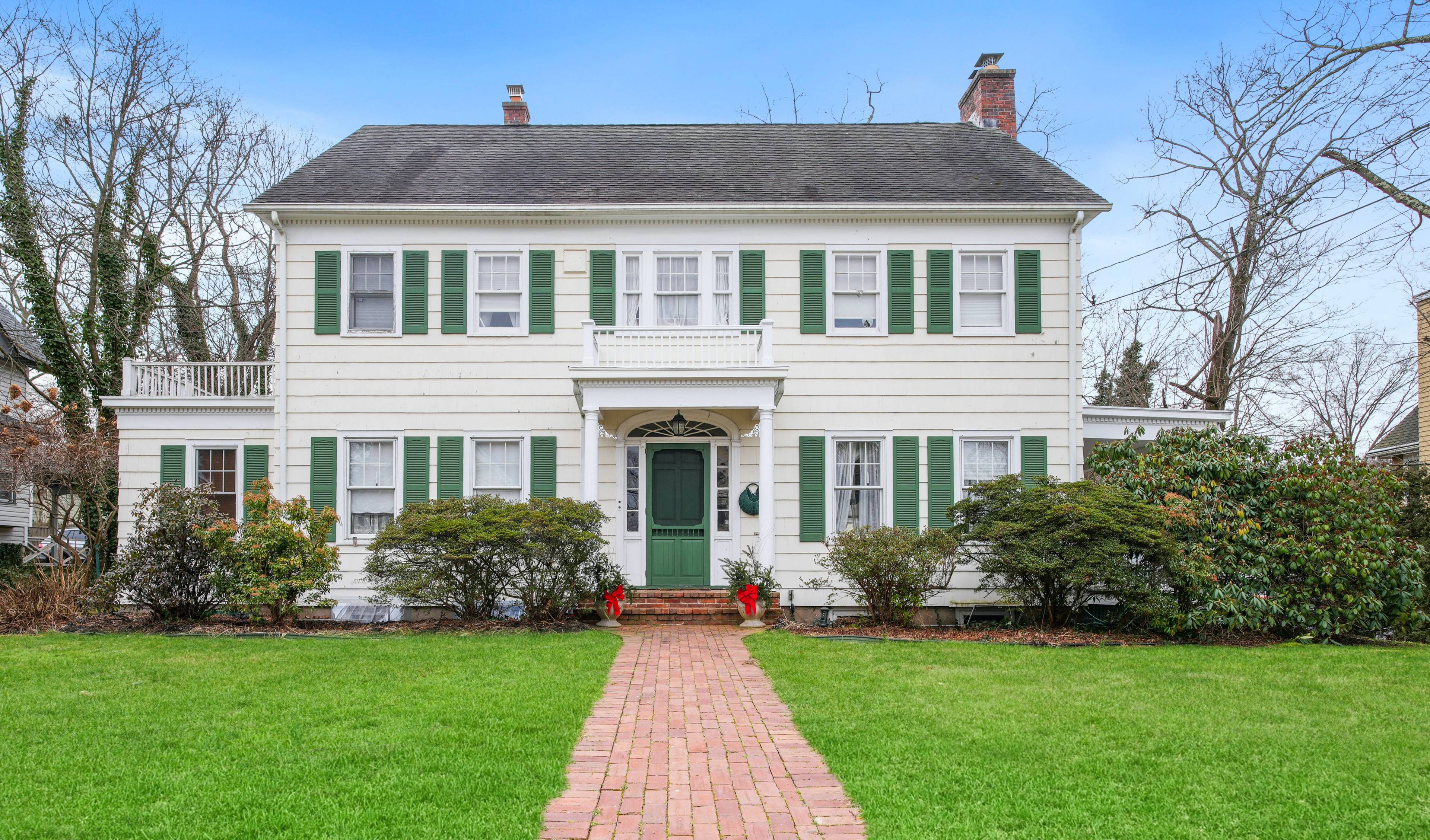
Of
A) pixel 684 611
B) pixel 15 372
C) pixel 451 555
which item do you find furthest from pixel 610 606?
pixel 15 372

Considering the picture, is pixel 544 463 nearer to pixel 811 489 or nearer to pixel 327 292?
pixel 811 489

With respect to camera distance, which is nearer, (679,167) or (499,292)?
(499,292)

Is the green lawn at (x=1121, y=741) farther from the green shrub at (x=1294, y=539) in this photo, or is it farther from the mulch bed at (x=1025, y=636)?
the green shrub at (x=1294, y=539)

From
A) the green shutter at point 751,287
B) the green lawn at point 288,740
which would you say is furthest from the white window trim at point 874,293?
the green lawn at point 288,740

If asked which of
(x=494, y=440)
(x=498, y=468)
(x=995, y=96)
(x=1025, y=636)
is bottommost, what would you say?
(x=1025, y=636)

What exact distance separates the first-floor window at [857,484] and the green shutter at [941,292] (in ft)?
6.62

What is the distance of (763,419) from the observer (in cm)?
1327

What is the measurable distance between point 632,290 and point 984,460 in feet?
19.5

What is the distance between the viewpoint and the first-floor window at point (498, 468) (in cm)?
1439

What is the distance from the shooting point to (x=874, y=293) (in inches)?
576

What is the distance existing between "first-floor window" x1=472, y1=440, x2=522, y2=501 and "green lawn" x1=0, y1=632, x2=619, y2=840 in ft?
14.1

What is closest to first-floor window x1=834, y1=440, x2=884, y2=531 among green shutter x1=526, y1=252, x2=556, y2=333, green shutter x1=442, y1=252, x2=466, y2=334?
green shutter x1=526, y1=252, x2=556, y2=333

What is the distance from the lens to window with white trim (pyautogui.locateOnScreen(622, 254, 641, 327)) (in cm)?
1457

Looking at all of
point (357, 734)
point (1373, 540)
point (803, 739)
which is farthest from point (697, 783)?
point (1373, 540)
